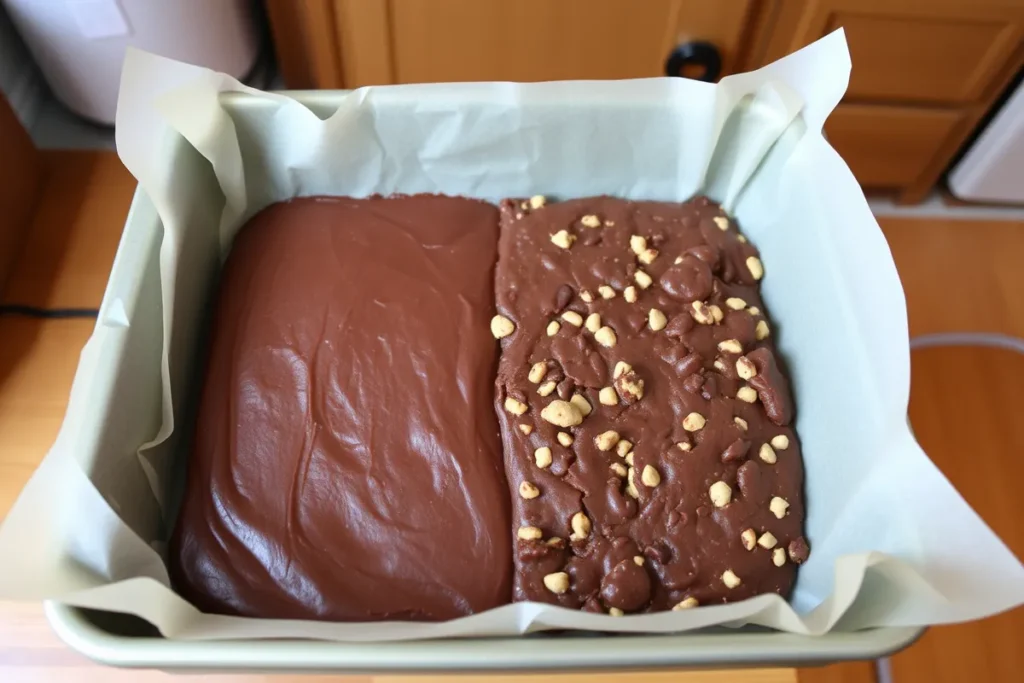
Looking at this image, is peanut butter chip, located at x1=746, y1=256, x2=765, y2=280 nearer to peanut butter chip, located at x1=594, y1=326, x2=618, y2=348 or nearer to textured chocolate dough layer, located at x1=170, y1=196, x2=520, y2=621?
peanut butter chip, located at x1=594, y1=326, x2=618, y2=348

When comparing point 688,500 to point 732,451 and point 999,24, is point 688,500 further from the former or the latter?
point 999,24

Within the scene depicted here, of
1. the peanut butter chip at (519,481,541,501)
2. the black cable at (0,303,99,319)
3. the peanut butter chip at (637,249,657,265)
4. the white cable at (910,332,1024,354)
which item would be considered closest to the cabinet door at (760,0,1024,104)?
the white cable at (910,332,1024,354)

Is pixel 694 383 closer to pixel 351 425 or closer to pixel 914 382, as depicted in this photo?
→ pixel 351 425

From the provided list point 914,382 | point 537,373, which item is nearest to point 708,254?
point 537,373

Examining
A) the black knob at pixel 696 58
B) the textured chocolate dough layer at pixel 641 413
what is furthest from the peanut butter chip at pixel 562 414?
the black knob at pixel 696 58

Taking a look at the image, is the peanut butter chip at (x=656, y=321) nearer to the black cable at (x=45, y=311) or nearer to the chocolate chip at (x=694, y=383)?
the chocolate chip at (x=694, y=383)
